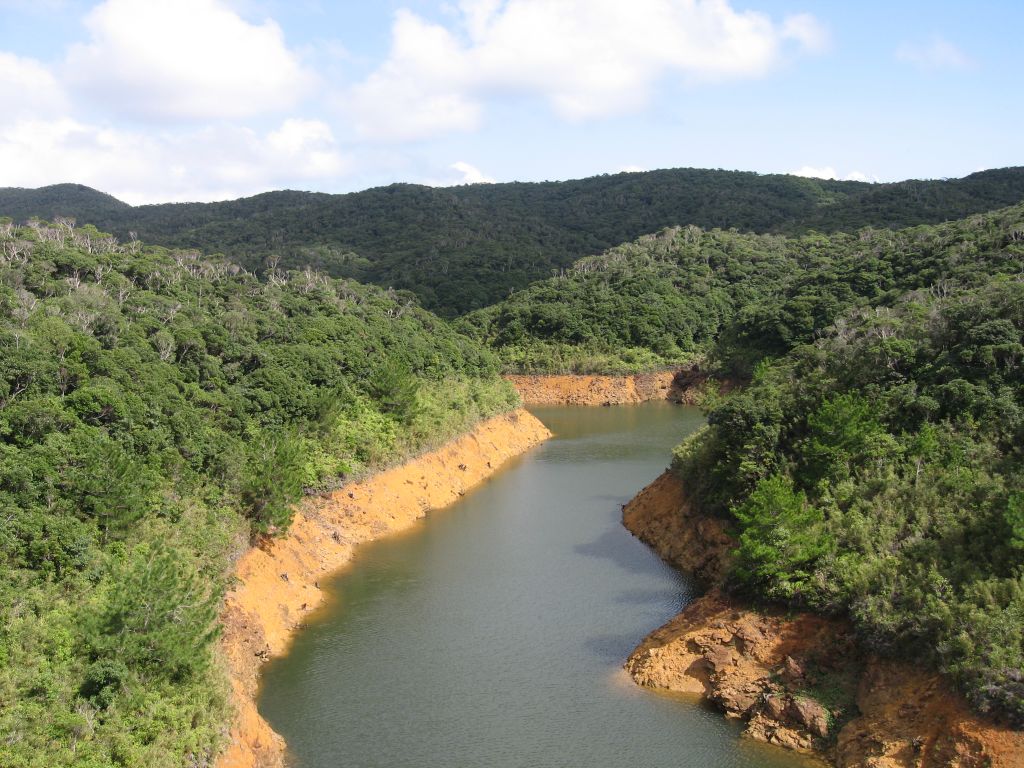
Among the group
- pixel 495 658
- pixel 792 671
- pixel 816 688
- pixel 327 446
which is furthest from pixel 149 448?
pixel 816 688

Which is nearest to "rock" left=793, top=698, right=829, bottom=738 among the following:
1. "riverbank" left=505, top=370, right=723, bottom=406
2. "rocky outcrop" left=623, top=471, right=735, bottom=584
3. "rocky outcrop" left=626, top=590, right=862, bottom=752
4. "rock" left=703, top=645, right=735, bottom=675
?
"rocky outcrop" left=626, top=590, right=862, bottom=752

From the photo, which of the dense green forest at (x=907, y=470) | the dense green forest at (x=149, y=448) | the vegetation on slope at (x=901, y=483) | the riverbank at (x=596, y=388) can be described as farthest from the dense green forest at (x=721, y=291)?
the dense green forest at (x=149, y=448)

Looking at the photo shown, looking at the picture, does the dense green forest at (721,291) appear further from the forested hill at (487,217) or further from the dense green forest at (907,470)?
the forested hill at (487,217)

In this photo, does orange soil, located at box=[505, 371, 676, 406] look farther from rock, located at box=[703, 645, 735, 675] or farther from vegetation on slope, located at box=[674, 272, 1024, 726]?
rock, located at box=[703, 645, 735, 675]

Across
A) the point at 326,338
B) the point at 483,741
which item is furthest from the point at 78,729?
the point at 326,338

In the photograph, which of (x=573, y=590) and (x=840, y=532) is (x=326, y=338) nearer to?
(x=573, y=590)

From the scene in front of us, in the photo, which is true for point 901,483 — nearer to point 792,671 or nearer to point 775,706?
point 792,671
